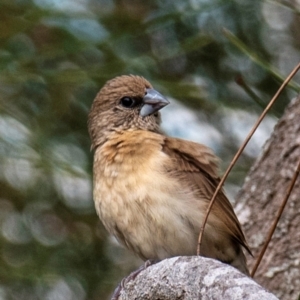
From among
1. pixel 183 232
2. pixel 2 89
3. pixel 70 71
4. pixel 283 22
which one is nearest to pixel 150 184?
pixel 183 232

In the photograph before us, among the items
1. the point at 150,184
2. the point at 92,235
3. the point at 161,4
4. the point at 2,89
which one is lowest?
the point at 92,235

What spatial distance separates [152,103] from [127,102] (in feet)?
0.58

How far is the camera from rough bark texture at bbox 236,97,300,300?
505 centimetres

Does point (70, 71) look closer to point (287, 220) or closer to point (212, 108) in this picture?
point (212, 108)

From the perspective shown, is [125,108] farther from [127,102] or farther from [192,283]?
[192,283]

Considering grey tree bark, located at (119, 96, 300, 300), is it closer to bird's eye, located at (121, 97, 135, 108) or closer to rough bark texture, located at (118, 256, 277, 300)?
bird's eye, located at (121, 97, 135, 108)

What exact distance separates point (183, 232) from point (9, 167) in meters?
2.07

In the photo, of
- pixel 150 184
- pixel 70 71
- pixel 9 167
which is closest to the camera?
pixel 150 184

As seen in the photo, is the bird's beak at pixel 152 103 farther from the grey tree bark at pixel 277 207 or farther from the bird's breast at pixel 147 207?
the grey tree bark at pixel 277 207

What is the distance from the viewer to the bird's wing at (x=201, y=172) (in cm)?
448

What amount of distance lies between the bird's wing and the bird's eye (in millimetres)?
470

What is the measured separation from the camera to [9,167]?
6129 millimetres

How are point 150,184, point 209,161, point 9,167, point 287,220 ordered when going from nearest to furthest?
point 150,184 → point 209,161 → point 287,220 → point 9,167

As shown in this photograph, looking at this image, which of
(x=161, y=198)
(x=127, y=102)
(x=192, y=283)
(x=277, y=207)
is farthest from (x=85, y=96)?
(x=192, y=283)
